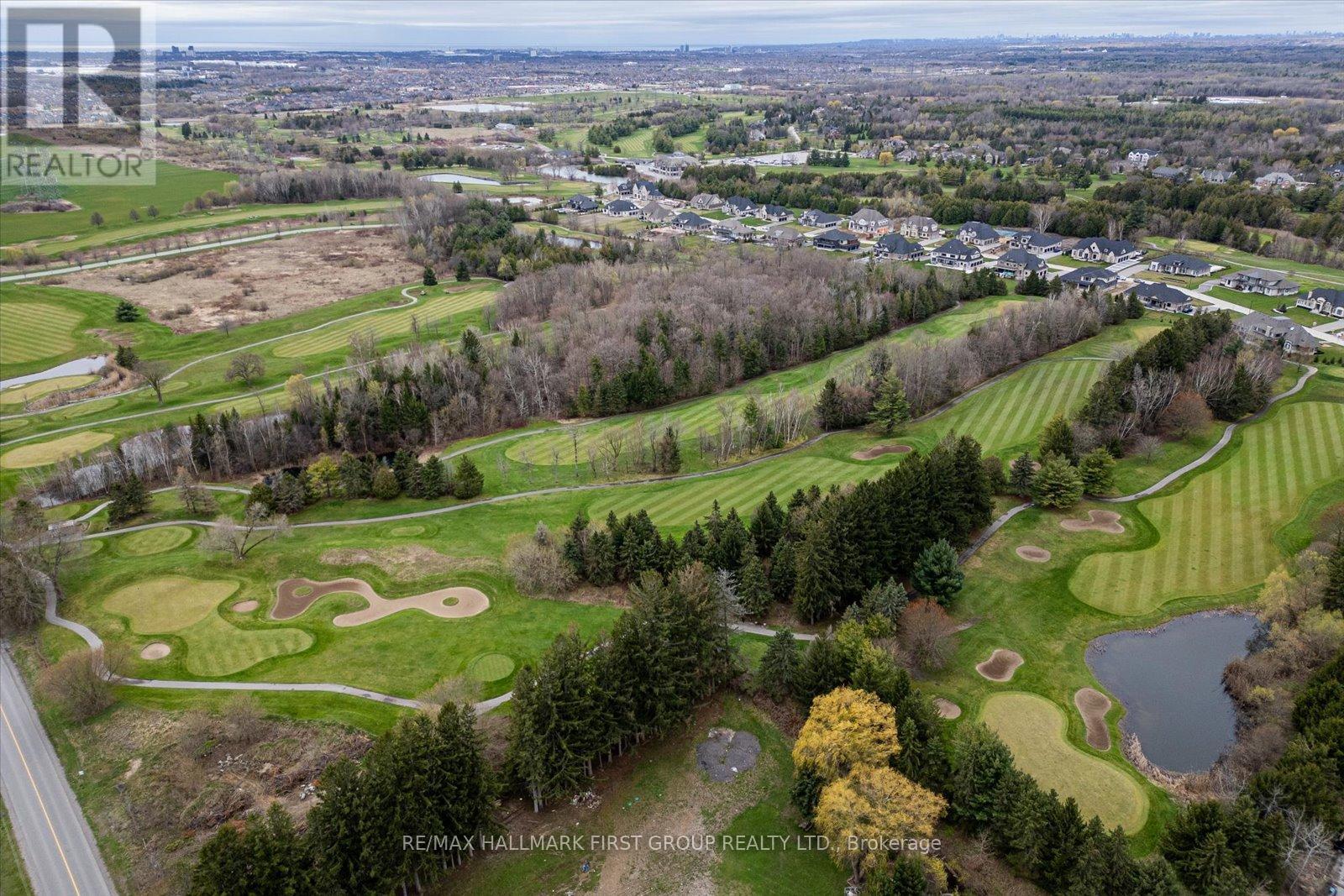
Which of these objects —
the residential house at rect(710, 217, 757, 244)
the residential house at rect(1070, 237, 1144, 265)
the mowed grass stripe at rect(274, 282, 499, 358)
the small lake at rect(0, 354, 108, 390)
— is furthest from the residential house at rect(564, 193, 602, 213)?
the residential house at rect(1070, 237, 1144, 265)

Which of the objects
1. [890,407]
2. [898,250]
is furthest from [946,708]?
[898,250]

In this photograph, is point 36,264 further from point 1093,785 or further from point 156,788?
point 1093,785

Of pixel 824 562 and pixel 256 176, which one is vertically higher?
pixel 256 176

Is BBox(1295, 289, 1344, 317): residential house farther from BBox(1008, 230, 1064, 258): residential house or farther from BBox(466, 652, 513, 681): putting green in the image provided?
BBox(466, 652, 513, 681): putting green

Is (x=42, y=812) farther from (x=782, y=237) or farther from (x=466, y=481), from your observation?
(x=782, y=237)

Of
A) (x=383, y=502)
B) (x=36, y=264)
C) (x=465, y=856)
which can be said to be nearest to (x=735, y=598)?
(x=465, y=856)

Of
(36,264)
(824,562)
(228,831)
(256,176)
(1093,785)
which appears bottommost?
(1093,785)

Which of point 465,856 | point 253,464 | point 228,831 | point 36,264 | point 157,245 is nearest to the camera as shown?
point 228,831
